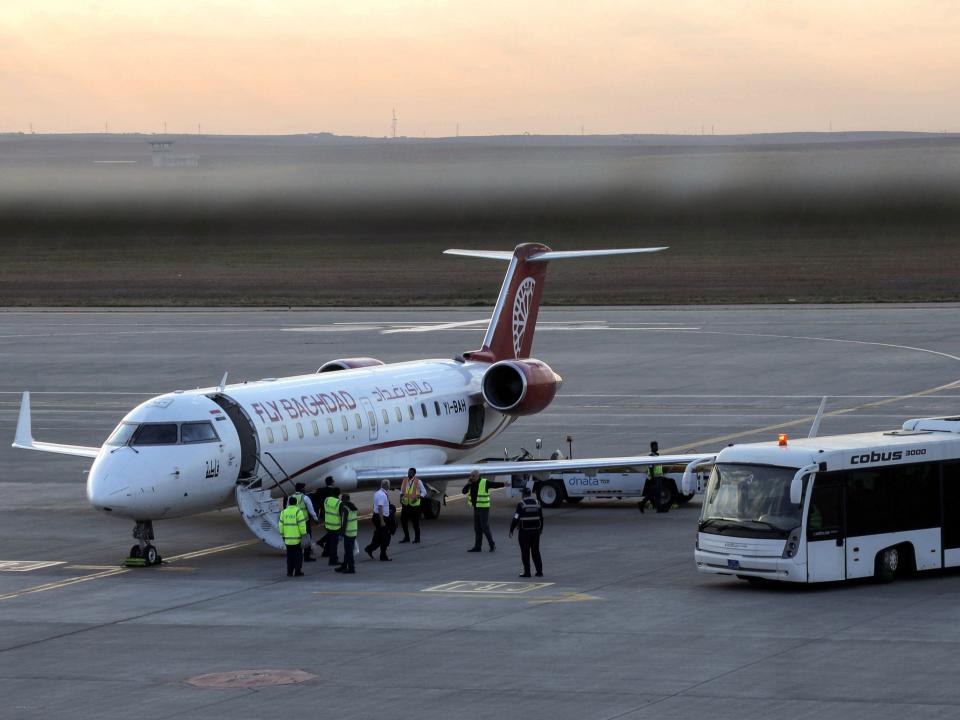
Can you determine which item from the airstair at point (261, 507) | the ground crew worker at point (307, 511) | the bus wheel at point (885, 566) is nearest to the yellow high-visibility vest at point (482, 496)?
the ground crew worker at point (307, 511)

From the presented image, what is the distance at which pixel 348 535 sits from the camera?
3259cm

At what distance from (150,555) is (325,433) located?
5.80 meters

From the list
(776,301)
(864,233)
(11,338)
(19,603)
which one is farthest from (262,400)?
(864,233)

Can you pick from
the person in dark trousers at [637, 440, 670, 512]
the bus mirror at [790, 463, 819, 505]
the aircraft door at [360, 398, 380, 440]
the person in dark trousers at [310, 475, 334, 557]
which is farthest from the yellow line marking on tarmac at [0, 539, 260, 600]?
the bus mirror at [790, 463, 819, 505]

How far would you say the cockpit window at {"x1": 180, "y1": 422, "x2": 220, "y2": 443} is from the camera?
3400cm

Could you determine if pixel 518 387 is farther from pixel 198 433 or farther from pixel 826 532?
pixel 826 532

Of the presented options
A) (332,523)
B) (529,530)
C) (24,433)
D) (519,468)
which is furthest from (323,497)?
(24,433)

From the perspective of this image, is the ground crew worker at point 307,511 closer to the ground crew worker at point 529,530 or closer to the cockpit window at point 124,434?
the cockpit window at point 124,434

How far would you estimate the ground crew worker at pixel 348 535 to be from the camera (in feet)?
107

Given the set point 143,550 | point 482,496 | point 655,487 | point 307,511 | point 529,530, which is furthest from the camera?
point 655,487

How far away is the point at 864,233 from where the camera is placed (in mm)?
166000

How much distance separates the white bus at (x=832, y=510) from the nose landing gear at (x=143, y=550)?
11598mm

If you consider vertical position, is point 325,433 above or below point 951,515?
above

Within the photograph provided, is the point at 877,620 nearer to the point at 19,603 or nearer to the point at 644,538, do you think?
the point at 644,538
